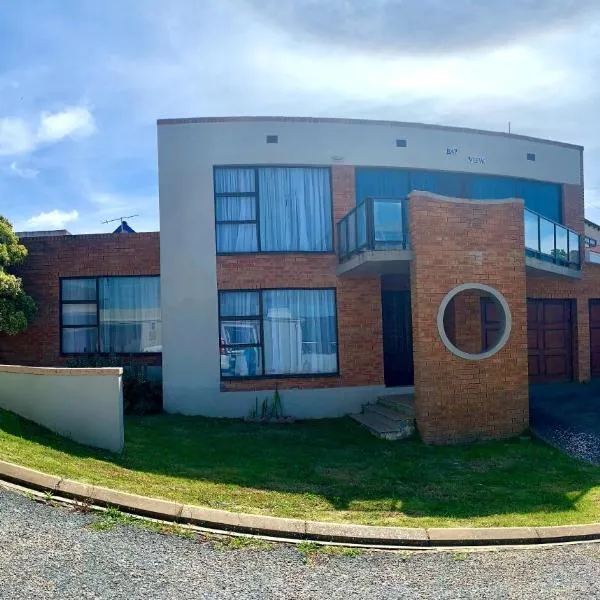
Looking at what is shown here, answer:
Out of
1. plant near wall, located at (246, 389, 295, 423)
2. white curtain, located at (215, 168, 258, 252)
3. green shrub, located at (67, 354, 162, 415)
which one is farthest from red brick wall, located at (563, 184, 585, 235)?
green shrub, located at (67, 354, 162, 415)

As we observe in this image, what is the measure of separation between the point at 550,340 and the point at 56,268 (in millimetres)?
12000

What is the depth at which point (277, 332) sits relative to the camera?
1260 cm

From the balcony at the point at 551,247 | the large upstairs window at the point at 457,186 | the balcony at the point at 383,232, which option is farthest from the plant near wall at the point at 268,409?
the balcony at the point at 551,247

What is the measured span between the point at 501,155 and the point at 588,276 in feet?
12.6

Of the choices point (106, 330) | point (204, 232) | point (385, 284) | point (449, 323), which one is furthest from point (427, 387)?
point (106, 330)

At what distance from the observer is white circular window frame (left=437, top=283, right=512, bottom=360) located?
10.2 m

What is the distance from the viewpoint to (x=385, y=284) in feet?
44.0

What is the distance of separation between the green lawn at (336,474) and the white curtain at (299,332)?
2278mm

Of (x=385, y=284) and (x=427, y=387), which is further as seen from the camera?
(x=385, y=284)

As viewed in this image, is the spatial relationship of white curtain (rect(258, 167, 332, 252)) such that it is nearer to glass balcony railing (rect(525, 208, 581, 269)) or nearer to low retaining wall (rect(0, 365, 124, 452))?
glass balcony railing (rect(525, 208, 581, 269))

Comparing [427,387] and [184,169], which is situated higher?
[184,169]

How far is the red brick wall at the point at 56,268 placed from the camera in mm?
13727

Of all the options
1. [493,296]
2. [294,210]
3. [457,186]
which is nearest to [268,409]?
[294,210]

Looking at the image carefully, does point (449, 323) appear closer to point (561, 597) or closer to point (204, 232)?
point (204, 232)
